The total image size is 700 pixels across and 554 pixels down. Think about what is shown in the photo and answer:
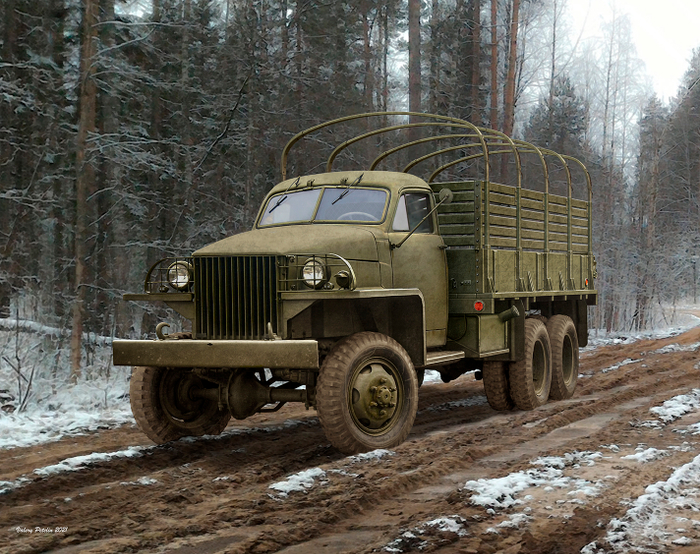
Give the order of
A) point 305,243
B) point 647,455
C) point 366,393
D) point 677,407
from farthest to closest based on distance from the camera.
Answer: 1. point 677,407
2. point 305,243
3. point 366,393
4. point 647,455

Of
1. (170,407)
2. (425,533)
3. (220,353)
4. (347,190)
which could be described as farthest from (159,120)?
(425,533)

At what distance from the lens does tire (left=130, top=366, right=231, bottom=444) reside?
784cm

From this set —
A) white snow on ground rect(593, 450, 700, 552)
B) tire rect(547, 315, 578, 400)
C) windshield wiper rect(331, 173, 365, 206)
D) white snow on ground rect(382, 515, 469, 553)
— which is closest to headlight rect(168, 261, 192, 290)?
→ windshield wiper rect(331, 173, 365, 206)

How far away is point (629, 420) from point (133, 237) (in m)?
10.5

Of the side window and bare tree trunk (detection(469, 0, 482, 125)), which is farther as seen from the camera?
bare tree trunk (detection(469, 0, 482, 125))

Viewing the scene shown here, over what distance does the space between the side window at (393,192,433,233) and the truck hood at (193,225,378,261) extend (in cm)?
63

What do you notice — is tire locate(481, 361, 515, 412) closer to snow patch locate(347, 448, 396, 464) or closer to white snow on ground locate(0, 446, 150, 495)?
snow patch locate(347, 448, 396, 464)

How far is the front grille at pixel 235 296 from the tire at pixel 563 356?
5.45 metres

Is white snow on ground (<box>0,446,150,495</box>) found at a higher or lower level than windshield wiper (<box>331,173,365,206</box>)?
lower

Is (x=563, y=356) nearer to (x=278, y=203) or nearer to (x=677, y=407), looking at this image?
(x=677, y=407)

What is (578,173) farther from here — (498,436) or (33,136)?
(498,436)

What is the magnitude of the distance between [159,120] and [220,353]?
11960 millimetres

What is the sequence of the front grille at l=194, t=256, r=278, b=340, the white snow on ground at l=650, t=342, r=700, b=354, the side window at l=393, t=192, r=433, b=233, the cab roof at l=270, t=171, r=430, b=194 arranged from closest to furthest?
the front grille at l=194, t=256, r=278, b=340, the side window at l=393, t=192, r=433, b=233, the cab roof at l=270, t=171, r=430, b=194, the white snow on ground at l=650, t=342, r=700, b=354

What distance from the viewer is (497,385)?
10.4m
